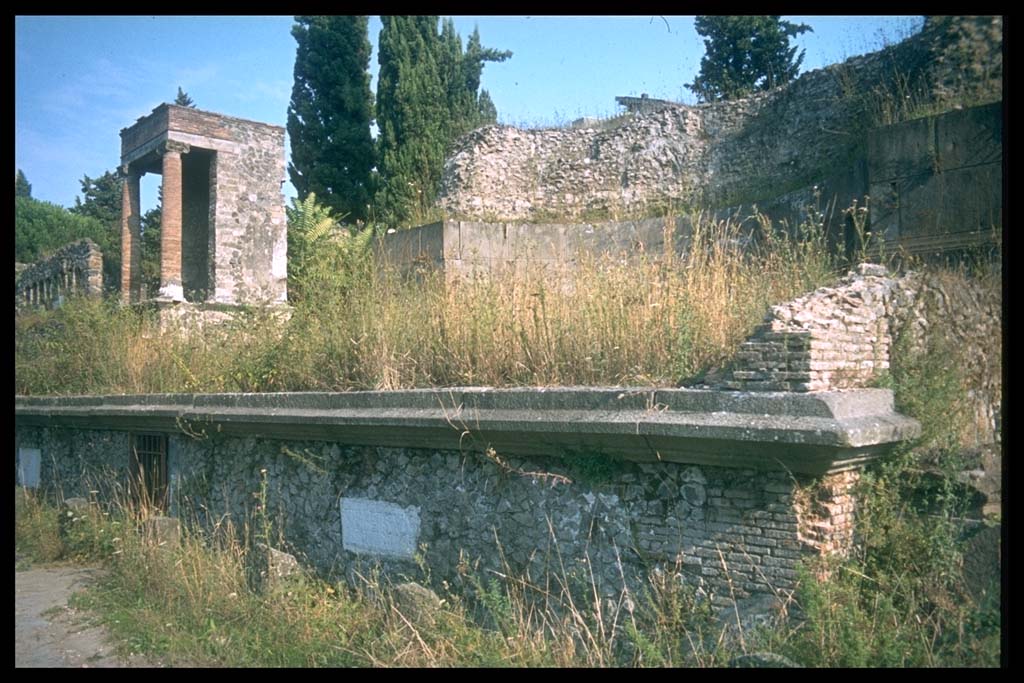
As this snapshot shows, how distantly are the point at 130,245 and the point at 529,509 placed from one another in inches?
297

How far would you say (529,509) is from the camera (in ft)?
16.1

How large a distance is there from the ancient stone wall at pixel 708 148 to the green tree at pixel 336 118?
3619 millimetres

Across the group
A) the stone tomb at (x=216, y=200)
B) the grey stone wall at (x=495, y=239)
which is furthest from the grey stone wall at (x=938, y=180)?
the stone tomb at (x=216, y=200)

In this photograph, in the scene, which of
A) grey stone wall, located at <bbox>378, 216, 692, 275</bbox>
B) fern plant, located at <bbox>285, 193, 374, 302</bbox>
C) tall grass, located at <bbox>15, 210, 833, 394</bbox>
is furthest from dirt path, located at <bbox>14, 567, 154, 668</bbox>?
grey stone wall, located at <bbox>378, 216, 692, 275</bbox>

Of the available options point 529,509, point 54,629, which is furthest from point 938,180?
point 54,629

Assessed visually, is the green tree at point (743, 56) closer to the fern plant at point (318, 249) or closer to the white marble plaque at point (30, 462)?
the fern plant at point (318, 249)

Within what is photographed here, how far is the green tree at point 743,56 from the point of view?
15.2m

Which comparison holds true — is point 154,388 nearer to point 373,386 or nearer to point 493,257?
point 373,386

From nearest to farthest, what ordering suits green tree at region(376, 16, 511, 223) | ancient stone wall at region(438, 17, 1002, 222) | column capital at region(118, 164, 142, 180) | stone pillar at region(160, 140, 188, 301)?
ancient stone wall at region(438, 17, 1002, 222) → column capital at region(118, 164, 142, 180) → stone pillar at region(160, 140, 188, 301) → green tree at region(376, 16, 511, 223)

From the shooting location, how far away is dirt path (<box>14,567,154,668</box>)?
11.3 feet

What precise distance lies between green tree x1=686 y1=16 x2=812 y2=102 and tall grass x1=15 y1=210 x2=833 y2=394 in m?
8.59

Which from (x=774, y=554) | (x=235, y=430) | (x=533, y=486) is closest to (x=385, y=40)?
(x=235, y=430)

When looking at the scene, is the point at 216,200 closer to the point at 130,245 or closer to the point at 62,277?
the point at 130,245

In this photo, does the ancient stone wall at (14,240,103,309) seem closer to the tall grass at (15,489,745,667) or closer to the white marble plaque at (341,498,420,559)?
the tall grass at (15,489,745,667)
